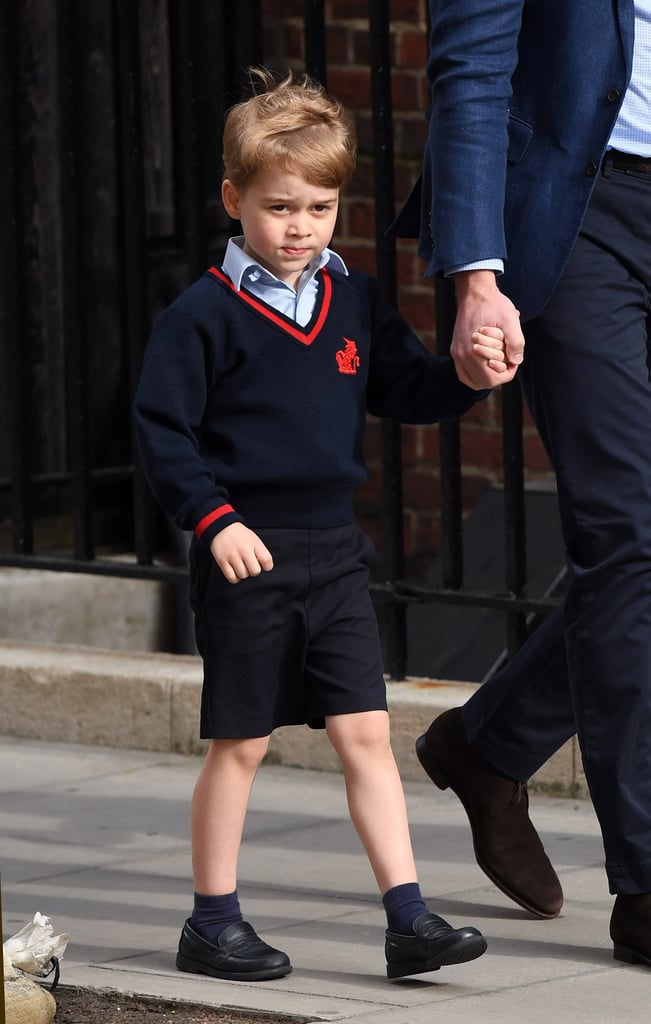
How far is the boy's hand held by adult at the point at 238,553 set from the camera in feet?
10.3

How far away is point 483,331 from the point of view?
3.17 meters

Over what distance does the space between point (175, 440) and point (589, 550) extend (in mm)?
683

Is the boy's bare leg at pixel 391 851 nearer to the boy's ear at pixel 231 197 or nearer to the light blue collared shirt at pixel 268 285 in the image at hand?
the light blue collared shirt at pixel 268 285

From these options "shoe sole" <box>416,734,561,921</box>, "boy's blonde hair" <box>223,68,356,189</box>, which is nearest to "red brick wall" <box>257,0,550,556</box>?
"shoe sole" <box>416,734,561,921</box>

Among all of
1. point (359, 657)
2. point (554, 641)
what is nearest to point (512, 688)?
point (554, 641)

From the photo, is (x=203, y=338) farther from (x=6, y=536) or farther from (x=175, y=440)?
(x=6, y=536)

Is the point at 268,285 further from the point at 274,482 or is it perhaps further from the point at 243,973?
the point at 243,973

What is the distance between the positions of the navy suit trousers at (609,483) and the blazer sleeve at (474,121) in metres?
0.14

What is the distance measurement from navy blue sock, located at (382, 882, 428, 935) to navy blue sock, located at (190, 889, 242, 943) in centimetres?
25

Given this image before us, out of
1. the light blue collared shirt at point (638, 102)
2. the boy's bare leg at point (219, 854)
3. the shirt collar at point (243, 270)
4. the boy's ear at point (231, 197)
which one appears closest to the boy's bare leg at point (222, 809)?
the boy's bare leg at point (219, 854)

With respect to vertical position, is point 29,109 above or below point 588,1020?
above

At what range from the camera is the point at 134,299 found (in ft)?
17.6

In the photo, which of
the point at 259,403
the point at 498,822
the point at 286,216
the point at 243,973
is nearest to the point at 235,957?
the point at 243,973

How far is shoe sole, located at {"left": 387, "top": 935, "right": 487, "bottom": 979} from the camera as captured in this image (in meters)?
3.14
